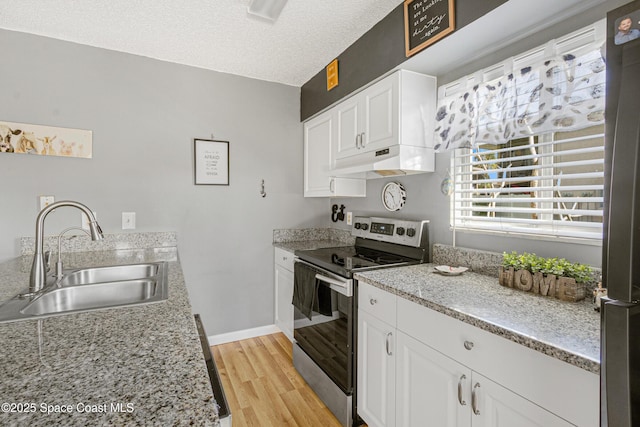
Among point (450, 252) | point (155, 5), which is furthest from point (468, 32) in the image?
point (155, 5)

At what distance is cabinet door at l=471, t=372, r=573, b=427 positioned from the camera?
35.5 inches

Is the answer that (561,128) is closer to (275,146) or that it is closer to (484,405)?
(484,405)

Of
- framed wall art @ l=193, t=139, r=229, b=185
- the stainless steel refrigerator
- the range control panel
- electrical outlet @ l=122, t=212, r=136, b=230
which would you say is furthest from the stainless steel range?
electrical outlet @ l=122, t=212, r=136, b=230

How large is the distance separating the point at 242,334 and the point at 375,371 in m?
1.68

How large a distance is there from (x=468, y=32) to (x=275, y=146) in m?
1.92

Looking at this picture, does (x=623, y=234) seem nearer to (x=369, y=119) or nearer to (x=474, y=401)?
(x=474, y=401)

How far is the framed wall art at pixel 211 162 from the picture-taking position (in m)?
2.68

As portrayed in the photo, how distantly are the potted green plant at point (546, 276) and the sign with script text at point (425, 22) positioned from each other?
1.14 m

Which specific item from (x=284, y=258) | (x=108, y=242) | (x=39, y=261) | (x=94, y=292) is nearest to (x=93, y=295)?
(x=94, y=292)

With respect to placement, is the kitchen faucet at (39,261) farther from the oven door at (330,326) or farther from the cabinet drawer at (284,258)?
the cabinet drawer at (284,258)

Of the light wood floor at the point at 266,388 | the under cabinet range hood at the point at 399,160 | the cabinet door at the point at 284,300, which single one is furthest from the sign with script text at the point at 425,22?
the light wood floor at the point at 266,388

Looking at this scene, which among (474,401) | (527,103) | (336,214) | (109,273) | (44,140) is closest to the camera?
(474,401)

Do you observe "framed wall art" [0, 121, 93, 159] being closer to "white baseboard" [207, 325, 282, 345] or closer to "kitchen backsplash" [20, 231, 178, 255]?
"kitchen backsplash" [20, 231, 178, 255]

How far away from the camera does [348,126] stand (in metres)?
2.36
